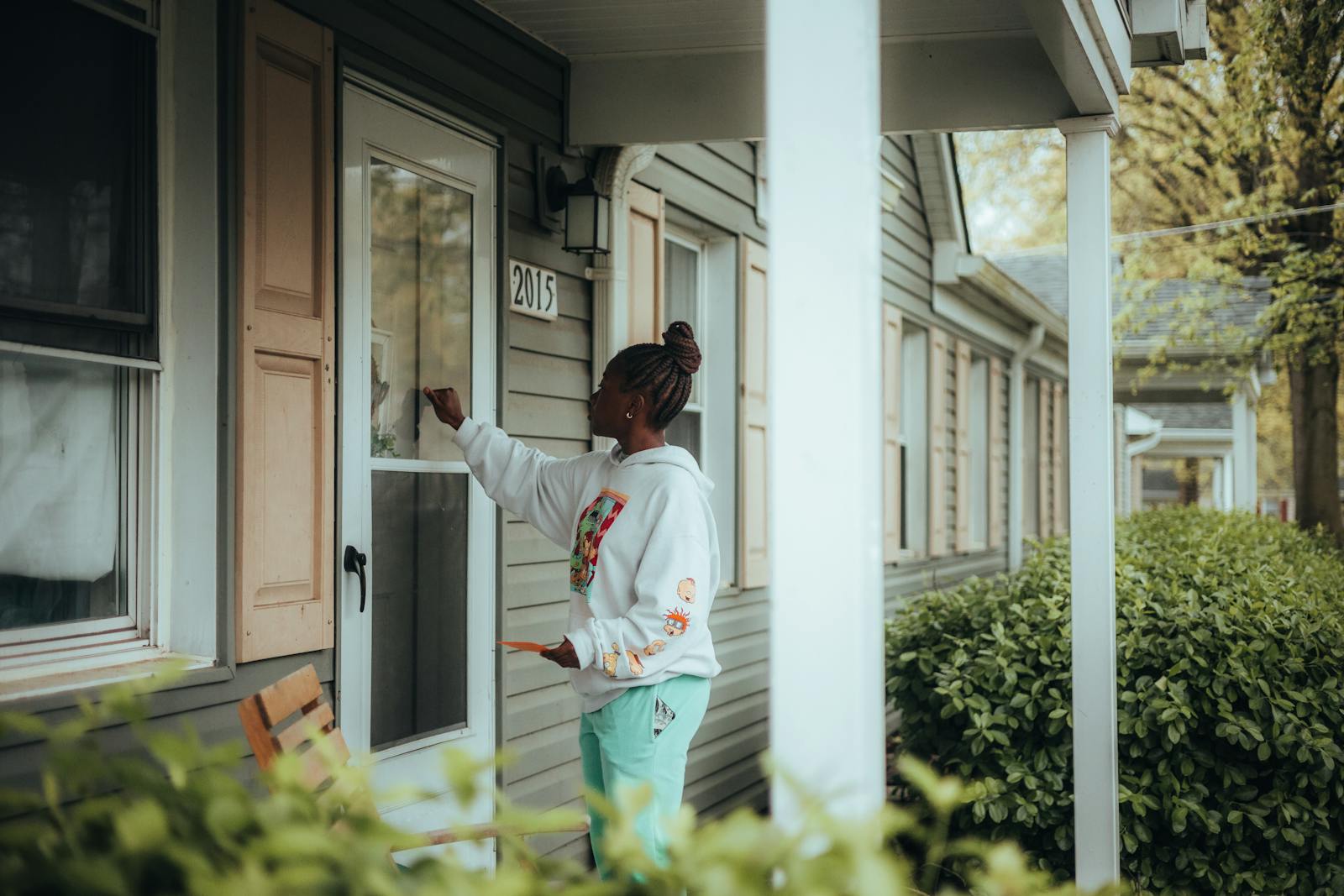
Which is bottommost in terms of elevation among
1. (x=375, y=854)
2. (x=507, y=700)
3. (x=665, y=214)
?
(x=507, y=700)

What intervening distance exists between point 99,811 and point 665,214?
4.26m

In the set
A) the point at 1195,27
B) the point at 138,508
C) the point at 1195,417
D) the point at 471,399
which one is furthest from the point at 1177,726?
the point at 1195,417

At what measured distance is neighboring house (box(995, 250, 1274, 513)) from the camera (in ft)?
40.2

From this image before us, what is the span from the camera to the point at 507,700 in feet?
13.1

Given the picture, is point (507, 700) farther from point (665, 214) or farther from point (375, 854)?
point (375, 854)

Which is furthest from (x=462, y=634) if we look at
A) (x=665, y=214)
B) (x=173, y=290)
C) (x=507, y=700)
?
(x=665, y=214)

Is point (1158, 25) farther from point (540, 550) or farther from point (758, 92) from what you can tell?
point (540, 550)

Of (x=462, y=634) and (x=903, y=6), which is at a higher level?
(x=903, y=6)

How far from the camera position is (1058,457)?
47.2 ft

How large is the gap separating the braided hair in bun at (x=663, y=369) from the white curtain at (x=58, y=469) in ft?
3.76

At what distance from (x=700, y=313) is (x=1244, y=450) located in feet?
39.1

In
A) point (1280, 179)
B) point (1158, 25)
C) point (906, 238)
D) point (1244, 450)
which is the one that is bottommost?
point (1244, 450)

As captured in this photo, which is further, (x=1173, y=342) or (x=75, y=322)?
(x=1173, y=342)

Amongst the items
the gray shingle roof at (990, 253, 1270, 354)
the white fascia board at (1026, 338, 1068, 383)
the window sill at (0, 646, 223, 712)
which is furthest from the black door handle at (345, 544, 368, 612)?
the white fascia board at (1026, 338, 1068, 383)
